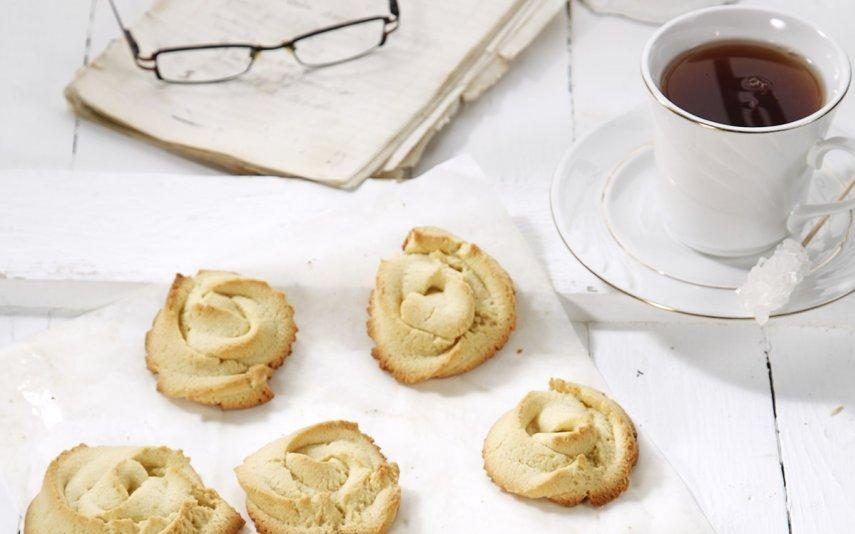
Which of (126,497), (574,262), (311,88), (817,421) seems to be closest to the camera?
(126,497)

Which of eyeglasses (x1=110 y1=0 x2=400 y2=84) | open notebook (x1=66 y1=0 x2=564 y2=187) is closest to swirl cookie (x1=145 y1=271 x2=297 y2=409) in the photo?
open notebook (x1=66 y1=0 x2=564 y2=187)

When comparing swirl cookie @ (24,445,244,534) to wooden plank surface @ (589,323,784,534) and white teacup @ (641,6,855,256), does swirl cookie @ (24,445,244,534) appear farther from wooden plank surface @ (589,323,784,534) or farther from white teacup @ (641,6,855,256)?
white teacup @ (641,6,855,256)

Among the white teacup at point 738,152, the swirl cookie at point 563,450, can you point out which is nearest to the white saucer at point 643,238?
the white teacup at point 738,152

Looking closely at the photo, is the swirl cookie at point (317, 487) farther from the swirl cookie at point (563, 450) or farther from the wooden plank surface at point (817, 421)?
the wooden plank surface at point (817, 421)

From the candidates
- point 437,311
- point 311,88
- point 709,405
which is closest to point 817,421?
point 709,405

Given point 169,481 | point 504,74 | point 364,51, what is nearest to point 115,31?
point 364,51

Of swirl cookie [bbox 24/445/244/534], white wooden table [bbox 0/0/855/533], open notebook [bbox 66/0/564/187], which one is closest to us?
swirl cookie [bbox 24/445/244/534]

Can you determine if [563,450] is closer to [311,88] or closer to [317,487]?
[317,487]
